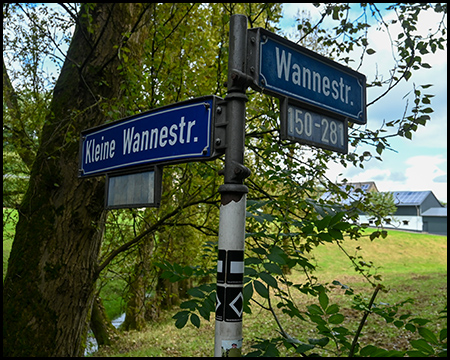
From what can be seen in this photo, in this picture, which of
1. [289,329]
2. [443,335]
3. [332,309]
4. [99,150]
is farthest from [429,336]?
[289,329]

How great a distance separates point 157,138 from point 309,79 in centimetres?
88

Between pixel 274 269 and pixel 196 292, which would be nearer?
pixel 274 269

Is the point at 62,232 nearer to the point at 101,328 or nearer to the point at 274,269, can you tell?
the point at 274,269

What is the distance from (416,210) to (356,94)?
5637cm

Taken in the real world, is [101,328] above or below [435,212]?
below

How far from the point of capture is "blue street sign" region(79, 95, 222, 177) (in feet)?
5.99

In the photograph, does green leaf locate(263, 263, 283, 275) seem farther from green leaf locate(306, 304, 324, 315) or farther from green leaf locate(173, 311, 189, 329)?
green leaf locate(173, 311, 189, 329)

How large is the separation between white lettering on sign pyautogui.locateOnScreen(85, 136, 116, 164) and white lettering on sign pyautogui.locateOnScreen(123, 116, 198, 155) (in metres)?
0.18

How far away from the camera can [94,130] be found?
2791 millimetres

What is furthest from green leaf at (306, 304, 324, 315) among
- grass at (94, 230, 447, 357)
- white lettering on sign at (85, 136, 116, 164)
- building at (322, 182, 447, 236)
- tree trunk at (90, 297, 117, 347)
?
building at (322, 182, 447, 236)

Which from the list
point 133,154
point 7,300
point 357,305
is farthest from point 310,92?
point 7,300

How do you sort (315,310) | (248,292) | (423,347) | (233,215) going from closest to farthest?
(233,215)
(423,347)
(248,292)
(315,310)

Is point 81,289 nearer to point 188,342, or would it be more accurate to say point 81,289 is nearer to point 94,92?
point 94,92

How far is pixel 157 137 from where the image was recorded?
6.89 feet
